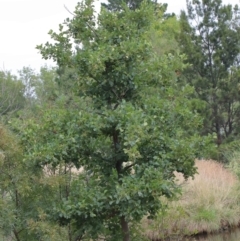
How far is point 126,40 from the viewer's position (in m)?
6.14

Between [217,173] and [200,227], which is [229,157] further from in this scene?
[200,227]

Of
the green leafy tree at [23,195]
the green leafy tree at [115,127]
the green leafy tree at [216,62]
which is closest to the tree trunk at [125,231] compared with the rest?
the green leafy tree at [115,127]

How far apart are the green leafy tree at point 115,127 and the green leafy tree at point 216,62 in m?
14.4

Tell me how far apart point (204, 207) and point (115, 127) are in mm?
7908

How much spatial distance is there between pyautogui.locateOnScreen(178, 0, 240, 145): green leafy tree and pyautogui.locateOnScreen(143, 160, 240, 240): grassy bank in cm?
628

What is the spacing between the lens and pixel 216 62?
2073 cm

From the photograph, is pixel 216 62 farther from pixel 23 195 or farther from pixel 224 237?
pixel 23 195

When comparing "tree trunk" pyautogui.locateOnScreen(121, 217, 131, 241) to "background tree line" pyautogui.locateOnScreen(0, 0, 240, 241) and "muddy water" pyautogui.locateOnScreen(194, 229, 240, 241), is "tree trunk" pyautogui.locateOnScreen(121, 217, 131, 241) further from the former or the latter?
"muddy water" pyautogui.locateOnScreen(194, 229, 240, 241)

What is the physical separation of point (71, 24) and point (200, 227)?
7.82 m

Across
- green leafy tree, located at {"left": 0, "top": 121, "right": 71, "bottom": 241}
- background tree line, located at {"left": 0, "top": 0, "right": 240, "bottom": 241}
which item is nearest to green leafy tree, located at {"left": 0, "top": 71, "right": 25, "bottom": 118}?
green leafy tree, located at {"left": 0, "top": 121, "right": 71, "bottom": 241}

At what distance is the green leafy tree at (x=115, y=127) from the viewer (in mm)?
5453

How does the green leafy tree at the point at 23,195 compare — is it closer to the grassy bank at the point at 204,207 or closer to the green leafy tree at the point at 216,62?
the grassy bank at the point at 204,207

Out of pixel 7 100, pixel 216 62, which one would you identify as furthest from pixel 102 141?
pixel 7 100

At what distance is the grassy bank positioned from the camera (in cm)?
1184
